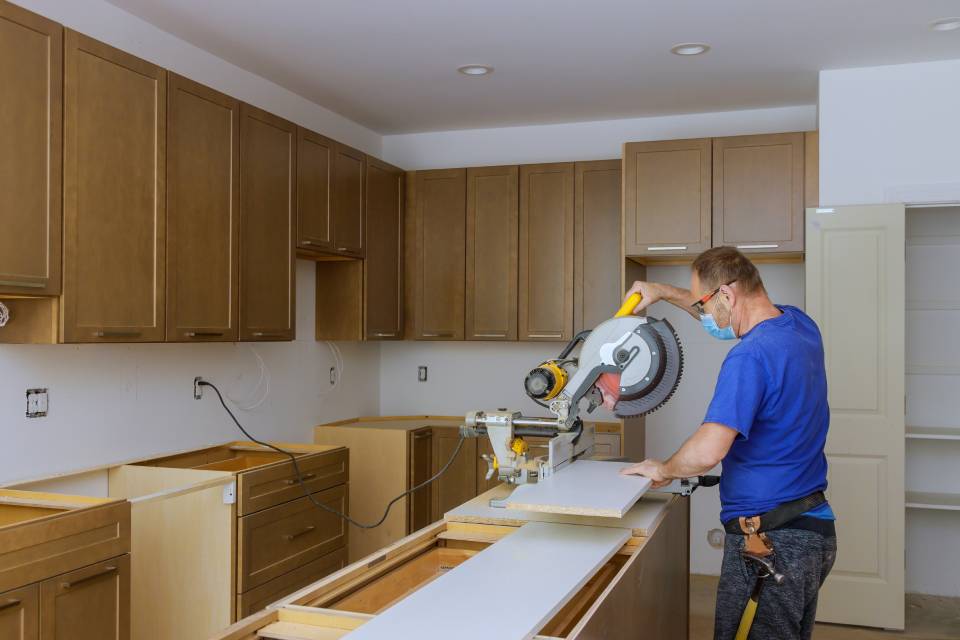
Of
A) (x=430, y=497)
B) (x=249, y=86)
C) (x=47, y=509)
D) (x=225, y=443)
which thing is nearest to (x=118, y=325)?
(x=47, y=509)

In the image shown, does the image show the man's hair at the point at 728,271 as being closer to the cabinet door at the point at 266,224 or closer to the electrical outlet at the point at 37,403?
the cabinet door at the point at 266,224

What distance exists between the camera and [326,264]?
199 inches

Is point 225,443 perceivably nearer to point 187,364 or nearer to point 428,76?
point 187,364

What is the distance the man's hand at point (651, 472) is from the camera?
247cm

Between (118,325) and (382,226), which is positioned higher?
(382,226)

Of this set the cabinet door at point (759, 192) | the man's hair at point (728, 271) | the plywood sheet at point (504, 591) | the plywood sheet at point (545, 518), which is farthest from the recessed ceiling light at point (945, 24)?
the plywood sheet at point (504, 591)

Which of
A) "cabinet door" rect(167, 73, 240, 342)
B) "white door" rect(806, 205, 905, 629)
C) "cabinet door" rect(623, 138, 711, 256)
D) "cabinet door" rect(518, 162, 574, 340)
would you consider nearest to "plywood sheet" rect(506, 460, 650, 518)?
"cabinet door" rect(167, 73, 240, 342)

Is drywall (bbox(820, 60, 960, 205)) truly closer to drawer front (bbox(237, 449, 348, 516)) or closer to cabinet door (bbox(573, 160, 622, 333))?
cabinet door (bbox(573, 160, 622, 333))

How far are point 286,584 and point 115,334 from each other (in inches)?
55.5

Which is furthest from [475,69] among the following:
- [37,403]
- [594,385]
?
[37,403]

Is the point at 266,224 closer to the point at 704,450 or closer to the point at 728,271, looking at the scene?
the point at 728,271

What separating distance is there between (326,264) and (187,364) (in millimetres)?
1322

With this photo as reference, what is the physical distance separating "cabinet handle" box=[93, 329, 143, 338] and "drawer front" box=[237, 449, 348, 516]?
717mm

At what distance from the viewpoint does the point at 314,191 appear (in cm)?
438
